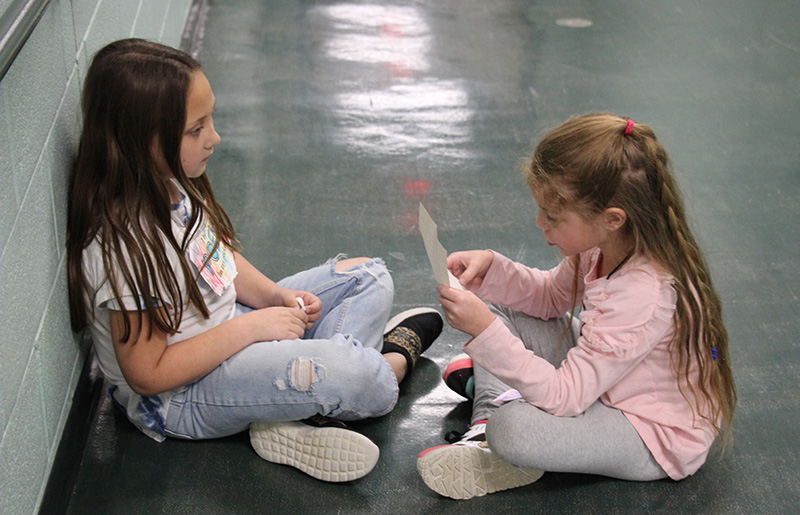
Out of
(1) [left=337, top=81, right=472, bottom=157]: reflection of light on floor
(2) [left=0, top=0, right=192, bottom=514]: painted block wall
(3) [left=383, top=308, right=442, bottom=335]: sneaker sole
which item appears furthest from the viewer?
(1) [left=337, top=81, right=472, bottom=157]: reflection of light on floor

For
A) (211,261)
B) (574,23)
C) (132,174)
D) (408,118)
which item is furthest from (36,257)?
(574,23)

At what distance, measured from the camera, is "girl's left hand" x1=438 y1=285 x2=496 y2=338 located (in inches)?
56.0

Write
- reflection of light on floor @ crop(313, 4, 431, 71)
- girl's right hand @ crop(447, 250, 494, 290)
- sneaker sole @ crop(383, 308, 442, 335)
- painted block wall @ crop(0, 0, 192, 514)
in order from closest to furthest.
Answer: painted block wall @ crop(0, 0, 192, 514)
girl's right hand @ crop(447, 250, 494, 290)
sneaker sole @ crop(383, 308, 442, 335)
reflection of light on floor @ crop(313, 4, 431, 71)

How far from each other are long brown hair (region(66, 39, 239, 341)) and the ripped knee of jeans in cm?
22

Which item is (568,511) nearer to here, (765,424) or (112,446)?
(765,424)

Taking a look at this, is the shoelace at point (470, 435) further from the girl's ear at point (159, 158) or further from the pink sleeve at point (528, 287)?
the girl's ear at point (159, 158)

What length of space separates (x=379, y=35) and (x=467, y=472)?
8.52 feet

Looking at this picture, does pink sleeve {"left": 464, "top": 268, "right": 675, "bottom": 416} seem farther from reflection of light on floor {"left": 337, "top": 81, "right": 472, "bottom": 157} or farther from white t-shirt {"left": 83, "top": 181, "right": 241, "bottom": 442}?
reflection of light on floor {"left": 337, "top": 81, "right": 472, "bottom": 157}

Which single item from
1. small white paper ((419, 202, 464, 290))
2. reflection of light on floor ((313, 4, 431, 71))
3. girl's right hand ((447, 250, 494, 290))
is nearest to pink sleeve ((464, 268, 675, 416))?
small white paper ((419, 202, 464, 290))

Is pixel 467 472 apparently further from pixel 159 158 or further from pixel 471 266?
pixel 159 158

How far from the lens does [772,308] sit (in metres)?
2.06

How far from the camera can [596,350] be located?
4.63ft

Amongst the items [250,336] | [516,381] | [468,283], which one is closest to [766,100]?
[468,283]

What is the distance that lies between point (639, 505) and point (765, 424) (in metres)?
0.41
